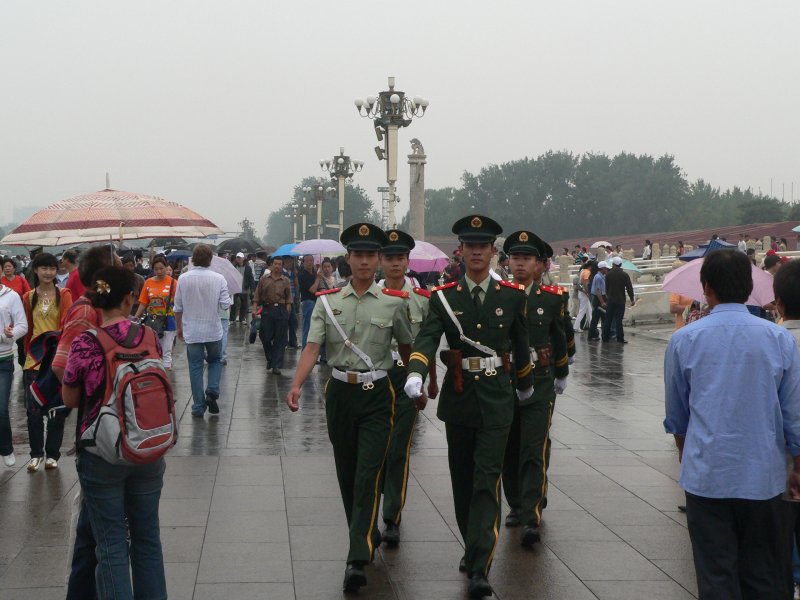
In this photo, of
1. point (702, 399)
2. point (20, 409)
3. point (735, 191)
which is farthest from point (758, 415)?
point (735, 191)

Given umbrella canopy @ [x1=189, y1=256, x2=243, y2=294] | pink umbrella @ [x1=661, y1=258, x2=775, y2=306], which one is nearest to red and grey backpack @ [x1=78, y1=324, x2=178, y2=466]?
pink umbrella @ [x1=661, y1=258, x2=775, y2=306]

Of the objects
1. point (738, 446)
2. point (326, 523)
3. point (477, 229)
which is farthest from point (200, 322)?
point (738, 446)

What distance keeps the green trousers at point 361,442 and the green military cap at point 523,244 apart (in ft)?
4.87

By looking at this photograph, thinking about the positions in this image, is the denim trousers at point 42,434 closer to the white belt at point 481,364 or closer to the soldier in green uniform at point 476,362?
the soldier in green uniform at point 476,362

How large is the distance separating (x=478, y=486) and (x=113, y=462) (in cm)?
192

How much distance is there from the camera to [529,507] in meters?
6.38

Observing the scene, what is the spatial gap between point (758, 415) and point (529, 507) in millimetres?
2528

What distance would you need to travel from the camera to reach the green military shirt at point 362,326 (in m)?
5.80

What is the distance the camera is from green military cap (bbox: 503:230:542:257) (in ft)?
22.3

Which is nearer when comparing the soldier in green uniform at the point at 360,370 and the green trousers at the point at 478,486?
the green trousers at the point at 478,486

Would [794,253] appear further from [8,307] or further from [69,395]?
[69,395]

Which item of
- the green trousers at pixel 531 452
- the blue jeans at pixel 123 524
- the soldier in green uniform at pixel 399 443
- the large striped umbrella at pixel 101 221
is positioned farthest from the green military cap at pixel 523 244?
the large striped umbrella at pixel 101 221

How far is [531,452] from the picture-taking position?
6484mm

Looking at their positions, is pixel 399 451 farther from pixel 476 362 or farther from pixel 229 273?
pixel 229 273
